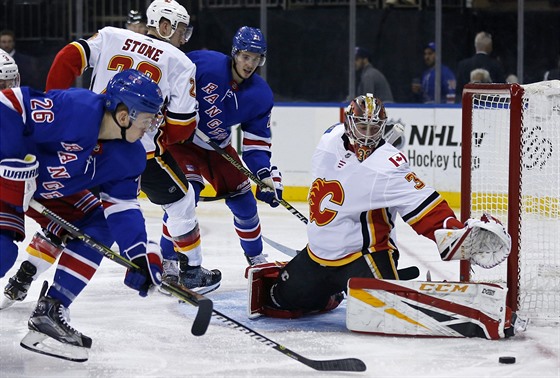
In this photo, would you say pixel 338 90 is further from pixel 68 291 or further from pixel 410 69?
pixel 68 291

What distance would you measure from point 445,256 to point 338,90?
14.1 ft

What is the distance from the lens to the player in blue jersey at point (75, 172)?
127 inches

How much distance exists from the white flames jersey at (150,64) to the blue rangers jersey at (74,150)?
0.99 metres

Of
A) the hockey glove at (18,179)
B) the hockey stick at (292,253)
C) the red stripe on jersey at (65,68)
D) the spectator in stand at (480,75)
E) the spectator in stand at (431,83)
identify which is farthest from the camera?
the spectator in stand at (431,83)

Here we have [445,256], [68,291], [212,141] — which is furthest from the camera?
[212,141]

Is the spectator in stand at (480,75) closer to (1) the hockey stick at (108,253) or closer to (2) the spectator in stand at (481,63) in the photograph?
(2) the spectator in stand at (481,63)

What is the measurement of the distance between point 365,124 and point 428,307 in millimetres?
A: 620

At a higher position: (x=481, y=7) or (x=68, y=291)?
(x=481, y=7)

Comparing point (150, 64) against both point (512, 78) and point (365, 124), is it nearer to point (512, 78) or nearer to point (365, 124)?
point (365, 124)

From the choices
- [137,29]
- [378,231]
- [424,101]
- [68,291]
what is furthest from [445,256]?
[424,101]

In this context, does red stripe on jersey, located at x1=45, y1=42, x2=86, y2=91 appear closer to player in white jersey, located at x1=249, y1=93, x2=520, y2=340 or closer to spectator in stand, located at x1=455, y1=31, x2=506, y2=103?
player in white jersey, located at x1=249, y1=93, x2=520, y2=340

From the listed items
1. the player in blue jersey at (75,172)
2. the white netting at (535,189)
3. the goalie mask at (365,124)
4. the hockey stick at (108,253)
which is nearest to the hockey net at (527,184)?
the white netting at (535,189)

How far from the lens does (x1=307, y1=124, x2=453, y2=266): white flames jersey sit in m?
3.78

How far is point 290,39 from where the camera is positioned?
26.4 feet
